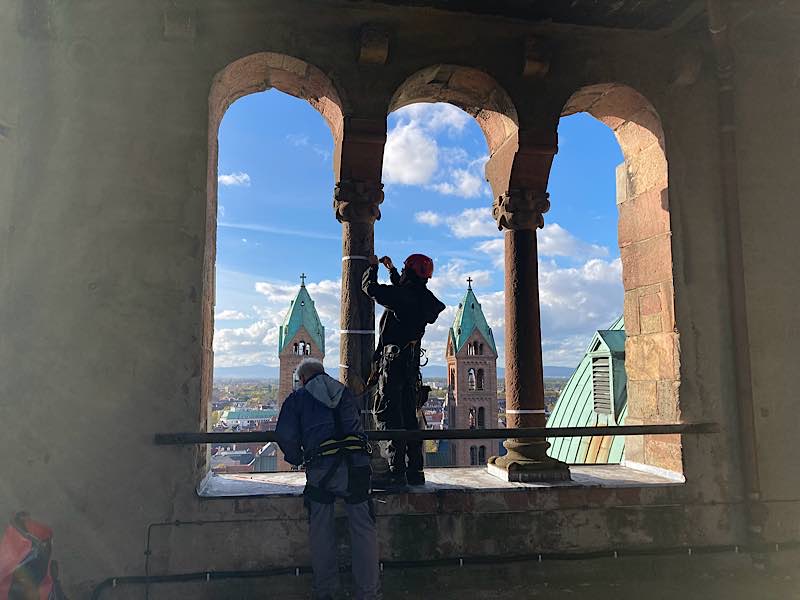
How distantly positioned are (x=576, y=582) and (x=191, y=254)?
3.49 meters

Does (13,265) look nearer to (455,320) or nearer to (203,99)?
(203,99)

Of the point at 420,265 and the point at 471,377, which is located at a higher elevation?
the point at 420,265

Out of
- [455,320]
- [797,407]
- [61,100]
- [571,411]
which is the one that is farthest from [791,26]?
[455,320]

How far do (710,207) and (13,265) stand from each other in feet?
16.9

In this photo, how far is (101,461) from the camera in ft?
13.2

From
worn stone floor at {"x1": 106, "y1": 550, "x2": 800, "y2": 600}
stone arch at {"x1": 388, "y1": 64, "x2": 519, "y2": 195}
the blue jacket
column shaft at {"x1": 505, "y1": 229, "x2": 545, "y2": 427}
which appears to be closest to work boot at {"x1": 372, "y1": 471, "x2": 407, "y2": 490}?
worn stone floor at {"x1": 106, "y1": 550, "x2": 800, "y2": 600}

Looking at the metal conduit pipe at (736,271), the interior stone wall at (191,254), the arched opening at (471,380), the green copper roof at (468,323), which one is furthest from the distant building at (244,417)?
the metal conduit pipe at (736,271)

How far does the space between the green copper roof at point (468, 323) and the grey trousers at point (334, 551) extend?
38141 millimetres

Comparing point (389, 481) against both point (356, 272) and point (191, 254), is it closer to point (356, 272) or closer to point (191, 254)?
point (356, 272)

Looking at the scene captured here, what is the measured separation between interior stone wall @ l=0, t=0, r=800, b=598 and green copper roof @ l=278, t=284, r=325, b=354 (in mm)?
31823

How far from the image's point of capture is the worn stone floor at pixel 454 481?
4316 mm

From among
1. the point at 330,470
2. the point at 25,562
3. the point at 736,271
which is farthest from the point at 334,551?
the point at 736,271

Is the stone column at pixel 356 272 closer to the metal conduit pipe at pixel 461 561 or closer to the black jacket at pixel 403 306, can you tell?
the black jacket at pixel 403 306

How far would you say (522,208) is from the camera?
16.8 feet
